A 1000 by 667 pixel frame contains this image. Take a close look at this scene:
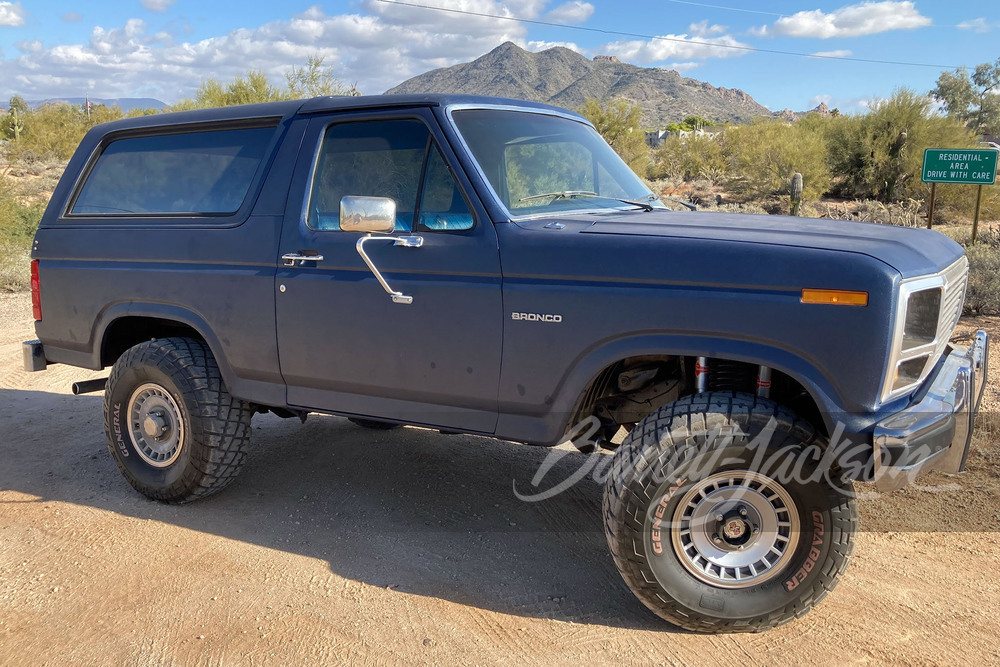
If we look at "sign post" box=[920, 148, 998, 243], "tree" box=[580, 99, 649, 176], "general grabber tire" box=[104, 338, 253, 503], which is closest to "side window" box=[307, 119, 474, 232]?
"general grabber tire" box=[104, 338, 253, 503]

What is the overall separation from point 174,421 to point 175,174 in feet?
4.78

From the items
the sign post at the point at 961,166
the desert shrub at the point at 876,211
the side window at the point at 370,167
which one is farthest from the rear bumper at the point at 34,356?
the desert shrub at the point at 876,211

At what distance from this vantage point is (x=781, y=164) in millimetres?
22125

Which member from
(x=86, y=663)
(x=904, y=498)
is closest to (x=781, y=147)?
(x=904, y=498)

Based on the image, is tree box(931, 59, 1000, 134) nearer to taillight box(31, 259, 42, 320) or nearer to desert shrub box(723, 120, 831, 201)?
desert shrub box(723, 120, 831, 201)

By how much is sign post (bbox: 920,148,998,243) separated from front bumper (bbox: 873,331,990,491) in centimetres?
872

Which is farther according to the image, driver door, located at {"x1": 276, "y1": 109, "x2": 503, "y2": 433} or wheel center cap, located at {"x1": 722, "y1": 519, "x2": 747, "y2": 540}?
driver door, located at {"x1": 276, "y1": 109, "x2": 503, "y2": 433}

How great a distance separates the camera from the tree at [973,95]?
167ft

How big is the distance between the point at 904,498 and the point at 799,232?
2207 mm

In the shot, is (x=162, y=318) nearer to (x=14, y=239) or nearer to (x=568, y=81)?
(x=14, y=239)

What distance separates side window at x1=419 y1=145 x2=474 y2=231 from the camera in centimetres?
364

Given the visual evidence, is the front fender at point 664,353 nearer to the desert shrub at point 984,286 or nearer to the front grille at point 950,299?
the front grille at point 950,299

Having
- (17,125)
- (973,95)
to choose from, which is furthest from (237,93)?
(973,95)

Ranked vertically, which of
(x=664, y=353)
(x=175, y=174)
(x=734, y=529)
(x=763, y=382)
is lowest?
(x=734, y=529)
